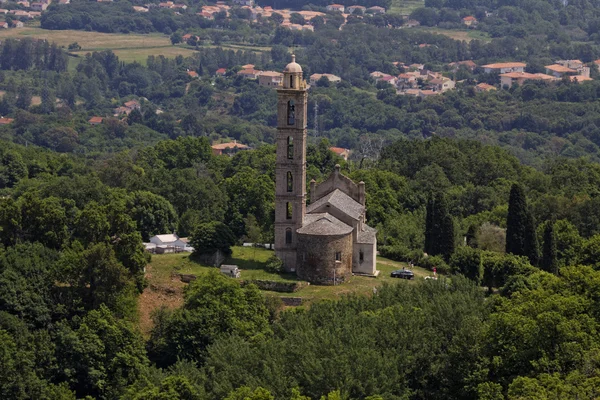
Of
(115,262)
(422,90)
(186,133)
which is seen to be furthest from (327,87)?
(115,262)

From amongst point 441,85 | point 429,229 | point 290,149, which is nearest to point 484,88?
point 441,85

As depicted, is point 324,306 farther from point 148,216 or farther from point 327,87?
point 327,87

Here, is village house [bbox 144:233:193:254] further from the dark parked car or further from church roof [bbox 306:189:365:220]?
the dark parked car

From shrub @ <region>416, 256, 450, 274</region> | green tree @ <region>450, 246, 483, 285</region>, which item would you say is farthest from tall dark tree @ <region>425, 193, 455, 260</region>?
green tree @ <region>450, 246, 483, 285</region>

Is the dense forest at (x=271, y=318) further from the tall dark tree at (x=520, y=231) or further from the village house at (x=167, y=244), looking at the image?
the village house at (x=167, y=244)

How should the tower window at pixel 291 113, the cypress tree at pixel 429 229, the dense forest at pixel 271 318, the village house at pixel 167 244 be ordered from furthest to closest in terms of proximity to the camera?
1. the cypress tree at pixel 429 229
2. the village house at pixel 167 244
3. the tower window at pixel 291 113
4. the dense forest at pixel 271 318

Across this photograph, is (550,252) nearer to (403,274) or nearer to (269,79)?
(403,274)

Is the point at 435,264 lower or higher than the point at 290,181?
lower

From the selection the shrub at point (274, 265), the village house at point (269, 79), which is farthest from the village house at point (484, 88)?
the shrub at point (274, 265)
